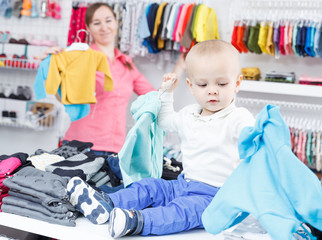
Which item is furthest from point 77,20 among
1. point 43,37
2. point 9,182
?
point 9,182

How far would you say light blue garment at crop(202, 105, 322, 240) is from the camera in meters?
1.24

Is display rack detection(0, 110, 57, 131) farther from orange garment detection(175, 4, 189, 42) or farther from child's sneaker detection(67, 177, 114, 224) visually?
child's sneaker detection(67, 177, 114, 224)

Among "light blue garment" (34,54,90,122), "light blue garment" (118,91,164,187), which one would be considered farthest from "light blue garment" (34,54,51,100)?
"light blue garment" (118,91,164,187)

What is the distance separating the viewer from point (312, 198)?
125cm

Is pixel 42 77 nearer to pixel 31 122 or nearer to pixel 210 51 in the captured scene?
pixel 31 122

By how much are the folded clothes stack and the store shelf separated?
0.07 metres

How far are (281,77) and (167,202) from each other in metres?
2.31

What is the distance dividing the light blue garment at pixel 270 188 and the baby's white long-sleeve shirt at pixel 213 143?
32 cm

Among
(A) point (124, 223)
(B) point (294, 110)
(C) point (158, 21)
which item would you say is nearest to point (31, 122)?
(C) point (158, 21)

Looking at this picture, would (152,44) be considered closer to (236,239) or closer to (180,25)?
(180,25)

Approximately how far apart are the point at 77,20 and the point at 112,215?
10.2ft

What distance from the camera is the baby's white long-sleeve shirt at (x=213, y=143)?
1.80 metres

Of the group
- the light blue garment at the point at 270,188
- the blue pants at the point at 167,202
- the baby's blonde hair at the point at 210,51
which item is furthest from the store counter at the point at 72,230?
the baby's blonde hair at the point at 210,51

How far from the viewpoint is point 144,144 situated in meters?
2.04
